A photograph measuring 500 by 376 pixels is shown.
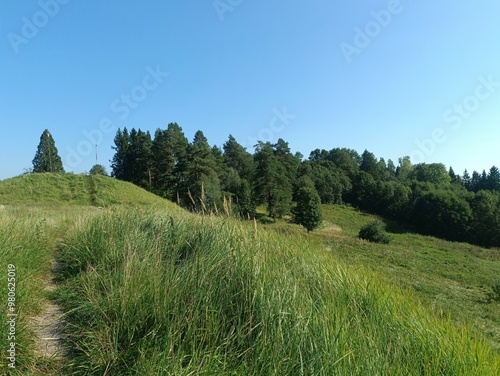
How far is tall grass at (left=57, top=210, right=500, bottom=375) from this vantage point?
6.12 feet

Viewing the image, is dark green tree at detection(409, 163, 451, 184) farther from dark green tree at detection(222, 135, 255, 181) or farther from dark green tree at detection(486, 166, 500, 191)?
dark green tree at detection(222, 135, 255, 181)

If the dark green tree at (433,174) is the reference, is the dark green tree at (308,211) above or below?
below

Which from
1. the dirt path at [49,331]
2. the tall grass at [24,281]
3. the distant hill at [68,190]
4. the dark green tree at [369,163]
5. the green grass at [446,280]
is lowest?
the green grass at [446,280]

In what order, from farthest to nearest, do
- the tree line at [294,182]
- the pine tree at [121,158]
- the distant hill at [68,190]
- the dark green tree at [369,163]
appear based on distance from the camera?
the dark green tree at [369,163] < the pine tree at [121,158] < the tree line at [294,182] < the distant hill at [68,190]

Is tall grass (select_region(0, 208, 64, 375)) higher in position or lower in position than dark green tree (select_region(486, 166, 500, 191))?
lower

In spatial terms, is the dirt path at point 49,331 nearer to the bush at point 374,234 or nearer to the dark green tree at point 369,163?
the bush at point 374,234

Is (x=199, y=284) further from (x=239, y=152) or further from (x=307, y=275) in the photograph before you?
(x=239, y=152)

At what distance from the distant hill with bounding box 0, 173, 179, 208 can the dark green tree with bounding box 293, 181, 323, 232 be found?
81.6 ft

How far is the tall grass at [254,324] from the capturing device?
187 centimetres

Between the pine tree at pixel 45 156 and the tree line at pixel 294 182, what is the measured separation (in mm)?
15275

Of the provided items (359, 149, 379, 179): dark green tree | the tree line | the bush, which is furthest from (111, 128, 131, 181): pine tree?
(359, 149, 379, 179): dark green tree


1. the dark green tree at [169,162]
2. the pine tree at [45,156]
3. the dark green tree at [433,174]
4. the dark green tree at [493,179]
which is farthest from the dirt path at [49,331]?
the dark green tree at [433,174]

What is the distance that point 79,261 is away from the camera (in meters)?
4.07

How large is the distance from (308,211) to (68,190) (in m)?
32.6
